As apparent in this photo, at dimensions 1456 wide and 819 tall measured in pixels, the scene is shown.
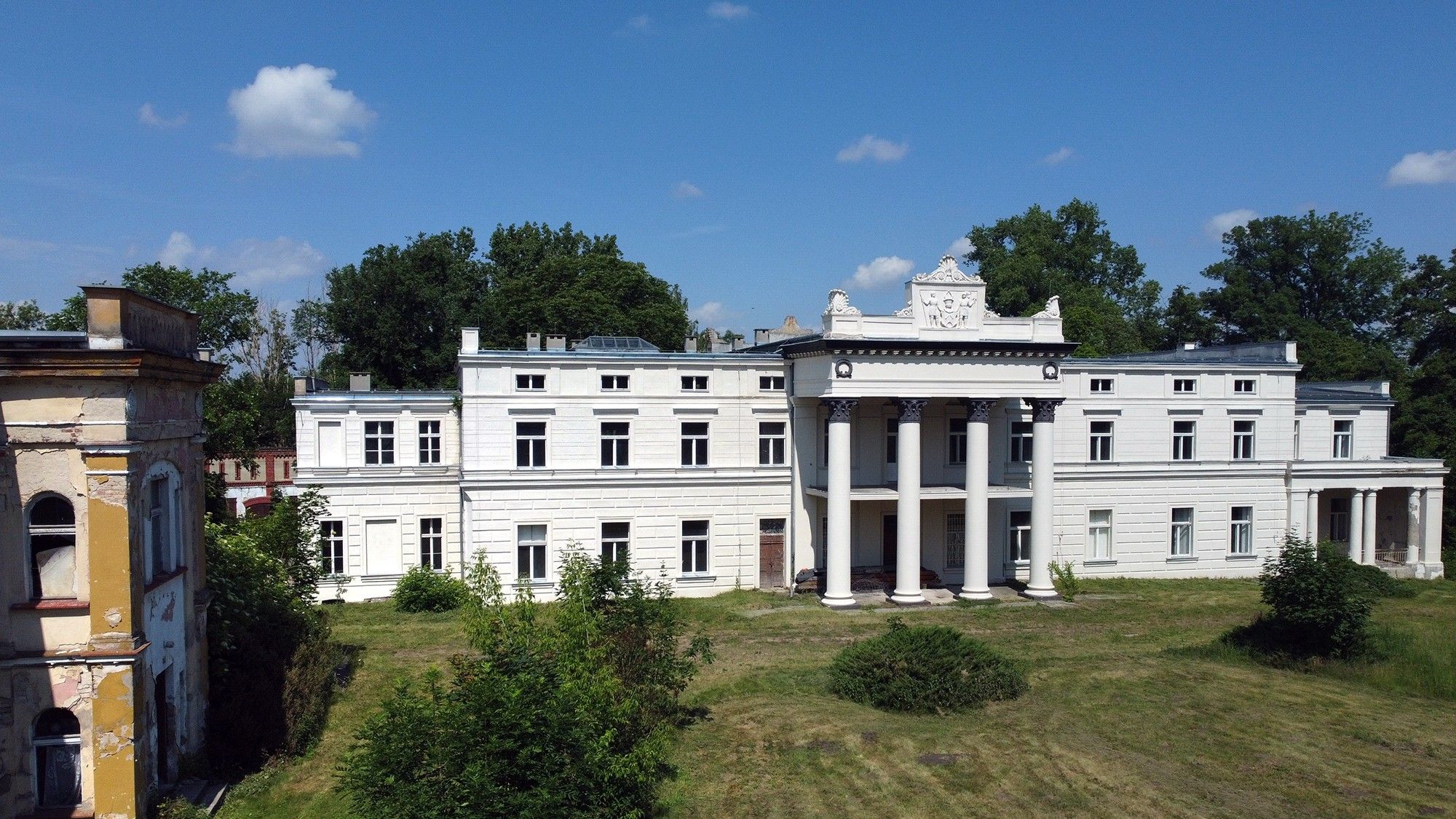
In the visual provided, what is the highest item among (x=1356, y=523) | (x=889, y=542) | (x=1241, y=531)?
(x=889, y=542)

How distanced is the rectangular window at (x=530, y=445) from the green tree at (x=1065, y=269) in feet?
137

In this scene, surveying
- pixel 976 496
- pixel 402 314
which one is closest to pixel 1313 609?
pixel 976 496

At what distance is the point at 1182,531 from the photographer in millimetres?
35219

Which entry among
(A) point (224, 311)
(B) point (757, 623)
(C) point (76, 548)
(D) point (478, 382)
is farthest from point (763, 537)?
(A) point (224, 311)

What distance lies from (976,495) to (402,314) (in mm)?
37390

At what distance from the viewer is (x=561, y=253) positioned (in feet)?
211

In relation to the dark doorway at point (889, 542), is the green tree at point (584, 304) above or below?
Answer: above

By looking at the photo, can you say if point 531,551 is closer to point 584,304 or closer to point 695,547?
point 695,547

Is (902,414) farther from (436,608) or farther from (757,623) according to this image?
(436,608)

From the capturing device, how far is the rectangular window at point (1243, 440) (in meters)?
35.5

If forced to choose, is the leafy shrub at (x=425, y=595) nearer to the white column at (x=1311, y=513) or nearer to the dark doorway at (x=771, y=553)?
the dark doorway at (x=771, y=553)

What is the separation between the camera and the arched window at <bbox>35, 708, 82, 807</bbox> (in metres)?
11.9

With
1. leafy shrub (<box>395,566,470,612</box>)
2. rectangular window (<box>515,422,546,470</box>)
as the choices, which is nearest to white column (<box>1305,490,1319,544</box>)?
rectangular window (<box>515,422,546,470</box>)

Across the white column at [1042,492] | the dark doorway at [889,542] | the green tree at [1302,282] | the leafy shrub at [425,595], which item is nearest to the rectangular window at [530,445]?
the leafy shrub at [425,595]
